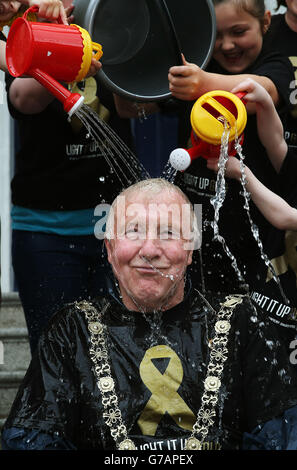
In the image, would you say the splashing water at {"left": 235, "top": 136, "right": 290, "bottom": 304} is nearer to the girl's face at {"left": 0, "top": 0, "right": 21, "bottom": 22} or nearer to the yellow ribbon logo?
the yellow ribbon logo

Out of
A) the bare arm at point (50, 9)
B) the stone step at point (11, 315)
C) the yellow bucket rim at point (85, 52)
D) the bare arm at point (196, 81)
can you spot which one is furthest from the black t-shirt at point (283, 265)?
the stone step at point (11, 315)

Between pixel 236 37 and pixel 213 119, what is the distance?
528 mm

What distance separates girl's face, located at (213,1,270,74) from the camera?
9.73 ft

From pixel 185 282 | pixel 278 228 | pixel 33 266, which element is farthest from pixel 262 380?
pixel 33 266

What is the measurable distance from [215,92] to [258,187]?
38 cm

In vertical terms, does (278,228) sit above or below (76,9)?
below

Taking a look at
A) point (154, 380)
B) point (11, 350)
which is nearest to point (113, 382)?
point (154, 380)

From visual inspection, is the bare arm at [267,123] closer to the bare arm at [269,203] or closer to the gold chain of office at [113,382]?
the bare arm at [269,203]

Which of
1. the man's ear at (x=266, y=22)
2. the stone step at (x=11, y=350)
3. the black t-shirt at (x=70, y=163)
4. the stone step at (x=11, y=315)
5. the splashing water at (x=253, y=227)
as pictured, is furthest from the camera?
the stone step at (x=11, y=315)

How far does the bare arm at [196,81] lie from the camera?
9.03 feet

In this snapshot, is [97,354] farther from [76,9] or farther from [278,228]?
[76,9]

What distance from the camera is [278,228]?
2.92 metres

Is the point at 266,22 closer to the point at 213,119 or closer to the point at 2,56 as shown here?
the point at 213,119

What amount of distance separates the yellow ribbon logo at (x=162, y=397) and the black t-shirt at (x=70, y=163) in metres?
0.90
